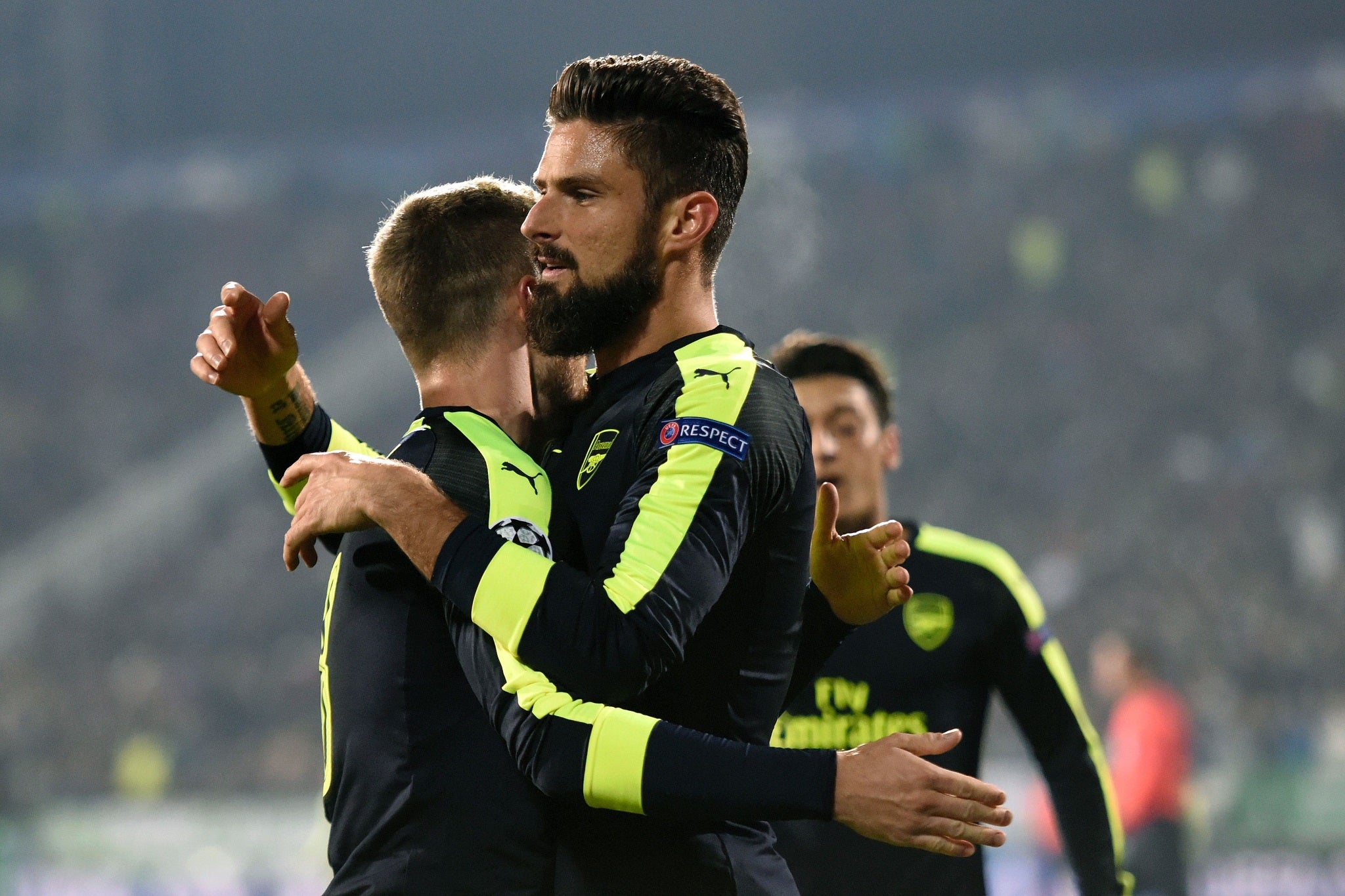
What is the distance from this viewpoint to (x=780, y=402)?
7.14 feet

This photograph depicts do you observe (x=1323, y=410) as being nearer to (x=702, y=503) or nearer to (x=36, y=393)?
(x=702, y=503)

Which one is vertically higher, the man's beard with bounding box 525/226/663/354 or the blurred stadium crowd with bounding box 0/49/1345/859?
the blurred stadium crowd with bounding box 0/49/1345/859

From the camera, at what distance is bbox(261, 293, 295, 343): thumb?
2.53m

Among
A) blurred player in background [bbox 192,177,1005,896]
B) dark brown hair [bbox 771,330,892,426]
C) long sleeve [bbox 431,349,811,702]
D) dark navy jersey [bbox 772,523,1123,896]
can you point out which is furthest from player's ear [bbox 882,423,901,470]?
long sleeve [bbox 431,349,811,702]

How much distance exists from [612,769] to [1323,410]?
14.9 m

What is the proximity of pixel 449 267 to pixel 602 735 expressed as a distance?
0.88 meters

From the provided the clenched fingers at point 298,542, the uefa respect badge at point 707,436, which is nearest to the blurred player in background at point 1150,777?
the uefa respect badge at point 707,436

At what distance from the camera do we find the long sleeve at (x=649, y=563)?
6.29ft

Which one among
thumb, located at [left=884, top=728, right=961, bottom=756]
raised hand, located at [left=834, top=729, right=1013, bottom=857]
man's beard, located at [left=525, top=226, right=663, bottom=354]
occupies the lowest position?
raised hand, located at [left=834, top=729, right=1013, bottom=857]

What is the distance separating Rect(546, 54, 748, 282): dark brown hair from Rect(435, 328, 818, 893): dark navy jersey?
254 mm

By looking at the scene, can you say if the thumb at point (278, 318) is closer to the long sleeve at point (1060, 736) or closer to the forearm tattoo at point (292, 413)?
the forearm tattoo at point (292, 413)

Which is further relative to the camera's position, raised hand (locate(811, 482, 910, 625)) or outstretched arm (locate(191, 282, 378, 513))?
outstretched arm (locate(191, 282, 378, 513))

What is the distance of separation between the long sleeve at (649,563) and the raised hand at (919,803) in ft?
0.98

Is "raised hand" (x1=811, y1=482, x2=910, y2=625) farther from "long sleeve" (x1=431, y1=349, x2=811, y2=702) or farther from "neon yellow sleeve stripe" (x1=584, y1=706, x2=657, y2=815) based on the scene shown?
"neon yellow sleeve stripe" (x1=584, y1=706, x2=657, y2=815)
